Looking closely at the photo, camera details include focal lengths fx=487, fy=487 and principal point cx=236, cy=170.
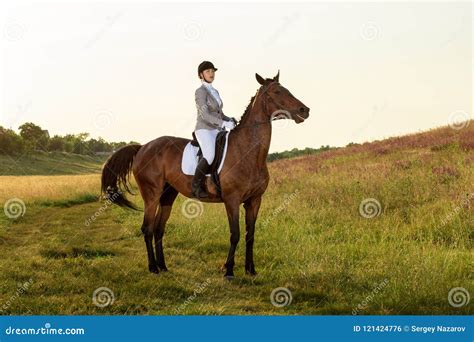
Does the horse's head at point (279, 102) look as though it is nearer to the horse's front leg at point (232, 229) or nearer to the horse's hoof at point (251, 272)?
the horse's front leg at point (232, 229)

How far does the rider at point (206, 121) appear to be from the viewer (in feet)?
28.3

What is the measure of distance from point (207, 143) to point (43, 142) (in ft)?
221

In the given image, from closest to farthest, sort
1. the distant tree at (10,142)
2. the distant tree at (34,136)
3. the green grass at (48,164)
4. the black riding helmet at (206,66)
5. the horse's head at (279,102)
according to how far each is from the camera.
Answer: the horse's head at (279,102)
the black riding helmet at (206,66)
the green grass at (48,164)
the distant tree at (10,142)
the distant tree at (34,136)

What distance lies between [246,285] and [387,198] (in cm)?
703

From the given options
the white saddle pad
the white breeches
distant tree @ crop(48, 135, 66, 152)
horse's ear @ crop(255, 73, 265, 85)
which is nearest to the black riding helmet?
horse's ear @ crop(255, 73, 265, 85)

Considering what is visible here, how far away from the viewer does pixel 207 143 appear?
8.91m

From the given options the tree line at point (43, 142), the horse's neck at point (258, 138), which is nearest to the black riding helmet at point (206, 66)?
the horse's neck at point (258, 138)

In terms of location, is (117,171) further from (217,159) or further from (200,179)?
(217,159)

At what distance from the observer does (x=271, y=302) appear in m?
7.65

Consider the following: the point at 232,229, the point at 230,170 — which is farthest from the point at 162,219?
the point at 230,170

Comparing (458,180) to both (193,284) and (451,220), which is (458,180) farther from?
(193,284)

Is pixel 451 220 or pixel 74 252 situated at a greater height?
pixel 451 220

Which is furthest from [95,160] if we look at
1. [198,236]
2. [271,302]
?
[271,302]

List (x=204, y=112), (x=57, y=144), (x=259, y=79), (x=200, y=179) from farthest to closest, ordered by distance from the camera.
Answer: (x=57, y=144)
(x=200, y=179)
(x=204, y=112)
(x=259, y=79)
